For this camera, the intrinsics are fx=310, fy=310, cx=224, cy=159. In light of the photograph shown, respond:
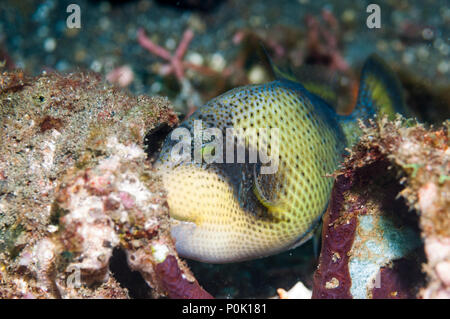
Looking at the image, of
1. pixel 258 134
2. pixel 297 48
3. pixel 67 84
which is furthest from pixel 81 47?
pixel 258 134

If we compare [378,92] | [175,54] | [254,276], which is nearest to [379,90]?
[378,92]

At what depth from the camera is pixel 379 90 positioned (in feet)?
8.25

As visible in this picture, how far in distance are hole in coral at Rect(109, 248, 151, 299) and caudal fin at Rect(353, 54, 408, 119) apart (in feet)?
6.56

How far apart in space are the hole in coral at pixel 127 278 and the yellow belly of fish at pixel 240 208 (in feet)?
0.89

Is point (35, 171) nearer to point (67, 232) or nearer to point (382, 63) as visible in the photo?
point (67, 232)

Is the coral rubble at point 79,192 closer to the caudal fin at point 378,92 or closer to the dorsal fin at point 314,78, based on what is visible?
the dorsal fin at point 314,78

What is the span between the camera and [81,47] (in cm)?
547

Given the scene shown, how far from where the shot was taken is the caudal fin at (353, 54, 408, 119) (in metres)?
2.49

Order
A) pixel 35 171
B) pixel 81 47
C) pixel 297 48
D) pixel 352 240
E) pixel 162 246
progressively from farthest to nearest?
pixel 81 47 → pixel 297 48 → pixel 35 171 → pixel 352 240 → pixel 162 246

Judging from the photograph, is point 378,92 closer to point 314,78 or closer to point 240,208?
point 314,78

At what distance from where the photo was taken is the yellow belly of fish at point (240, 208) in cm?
178

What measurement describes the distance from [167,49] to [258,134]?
12.8 ft

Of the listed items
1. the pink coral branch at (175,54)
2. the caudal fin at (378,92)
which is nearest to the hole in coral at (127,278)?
the caudal fin at (378,92)

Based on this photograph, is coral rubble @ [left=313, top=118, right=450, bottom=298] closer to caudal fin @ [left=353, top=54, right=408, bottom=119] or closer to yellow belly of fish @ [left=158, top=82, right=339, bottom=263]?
yellow belly of fish @ [left=158, top=82, right=339, bottom=263]
